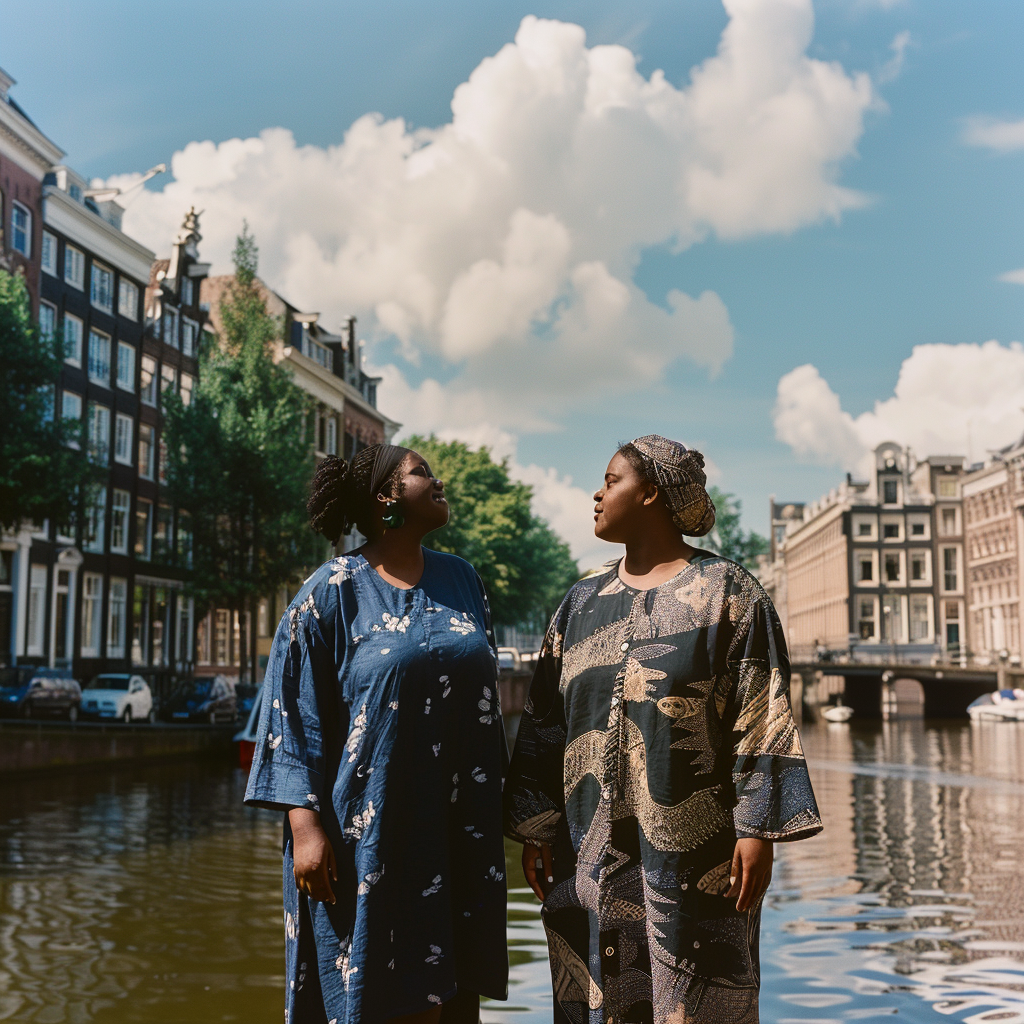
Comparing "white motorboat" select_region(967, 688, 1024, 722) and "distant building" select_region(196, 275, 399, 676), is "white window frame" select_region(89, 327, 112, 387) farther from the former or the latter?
"white motorboat" select_region(967, 688, 1024, 722)

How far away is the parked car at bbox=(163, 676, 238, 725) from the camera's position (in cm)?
2845

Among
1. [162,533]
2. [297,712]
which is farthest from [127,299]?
[297,712]

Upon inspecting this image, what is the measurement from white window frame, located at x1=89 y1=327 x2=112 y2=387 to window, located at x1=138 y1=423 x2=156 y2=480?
93.7 inches

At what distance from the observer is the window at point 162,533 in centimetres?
3594

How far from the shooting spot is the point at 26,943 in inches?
328

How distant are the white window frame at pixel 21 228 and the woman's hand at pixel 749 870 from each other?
105 ft

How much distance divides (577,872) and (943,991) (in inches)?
189

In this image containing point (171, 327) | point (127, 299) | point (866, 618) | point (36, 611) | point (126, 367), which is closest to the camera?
point (36, 611)

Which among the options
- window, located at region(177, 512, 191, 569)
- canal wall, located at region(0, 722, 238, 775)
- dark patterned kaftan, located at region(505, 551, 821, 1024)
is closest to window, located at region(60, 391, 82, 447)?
window, located at region(177, 512, 191, 569)

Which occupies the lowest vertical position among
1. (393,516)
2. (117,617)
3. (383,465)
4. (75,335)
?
(393,516)

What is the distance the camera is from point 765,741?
3191mm

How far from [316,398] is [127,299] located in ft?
50.9

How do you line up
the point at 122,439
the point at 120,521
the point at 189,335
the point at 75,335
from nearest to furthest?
the point at 75,335 < the point at 120,521 < the point at 122,439 < the point at 189,335

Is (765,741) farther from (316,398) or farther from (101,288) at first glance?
(316,398)
